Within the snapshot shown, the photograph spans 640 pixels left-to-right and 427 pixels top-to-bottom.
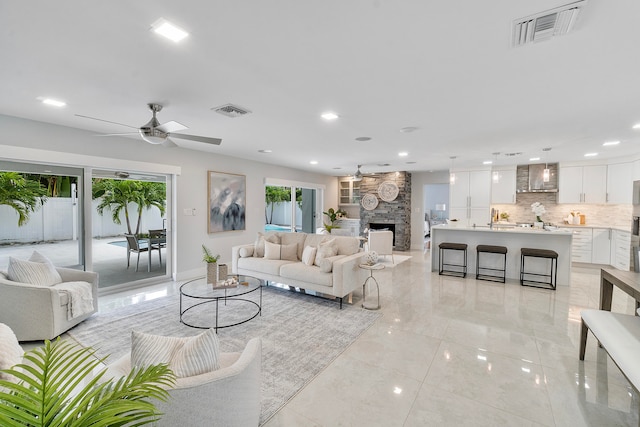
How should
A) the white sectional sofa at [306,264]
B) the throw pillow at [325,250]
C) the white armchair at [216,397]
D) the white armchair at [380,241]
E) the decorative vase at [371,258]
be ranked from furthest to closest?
the white armchair at [380,241] → the throw pillow at [325,250] → the decorative vase at [371,258] → the white sectional sofa at [306,264] → the white armchair at [216,397]

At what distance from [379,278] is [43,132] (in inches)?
221

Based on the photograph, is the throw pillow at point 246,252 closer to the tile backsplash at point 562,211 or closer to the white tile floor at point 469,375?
the white tile floor at point 469,375

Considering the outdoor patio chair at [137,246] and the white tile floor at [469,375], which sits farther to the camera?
the outdoor patio chair at [137,246]

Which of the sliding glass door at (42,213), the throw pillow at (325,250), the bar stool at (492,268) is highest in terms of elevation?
the sliding glass door at (42,213)

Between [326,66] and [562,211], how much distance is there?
7835mm

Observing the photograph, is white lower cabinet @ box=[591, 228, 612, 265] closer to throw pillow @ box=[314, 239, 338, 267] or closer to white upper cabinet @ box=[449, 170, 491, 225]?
white upper cabinet @ box=[449, 170, 491, 225]

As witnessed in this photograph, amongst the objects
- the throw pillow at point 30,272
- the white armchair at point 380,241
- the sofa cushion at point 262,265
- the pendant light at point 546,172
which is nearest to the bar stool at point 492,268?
the pendant light at point 546,172

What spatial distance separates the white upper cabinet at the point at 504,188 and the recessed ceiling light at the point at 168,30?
779 centimetres

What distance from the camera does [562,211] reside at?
7238 millimetres

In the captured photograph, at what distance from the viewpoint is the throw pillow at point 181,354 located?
140cm

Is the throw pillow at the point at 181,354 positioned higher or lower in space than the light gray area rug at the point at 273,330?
higher

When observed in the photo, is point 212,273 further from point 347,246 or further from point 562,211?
point 562,211

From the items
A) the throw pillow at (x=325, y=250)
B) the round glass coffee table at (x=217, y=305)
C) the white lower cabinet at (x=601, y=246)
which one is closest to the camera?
the round glass coffee table at (x=217, y=305)

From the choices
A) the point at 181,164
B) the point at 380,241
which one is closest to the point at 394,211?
the point at 380,241
